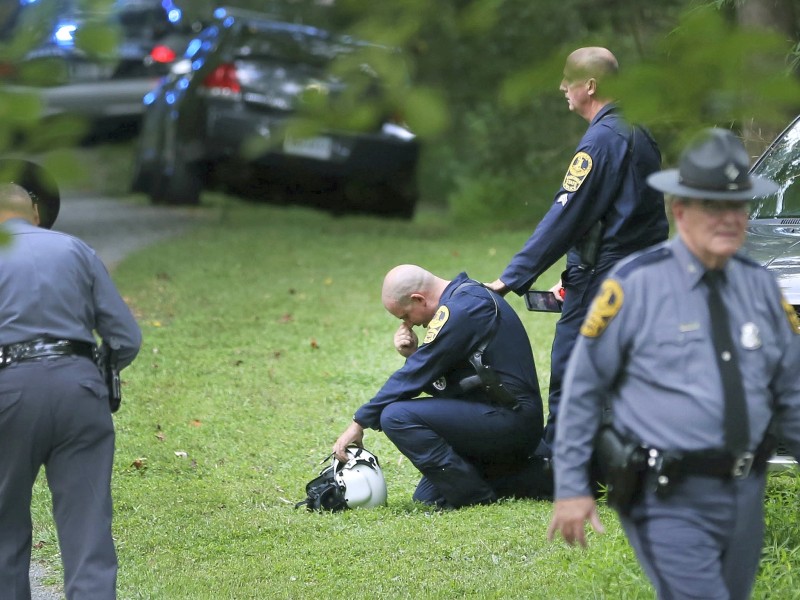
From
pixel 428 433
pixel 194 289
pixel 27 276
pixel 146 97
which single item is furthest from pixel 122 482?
pixel 146 97

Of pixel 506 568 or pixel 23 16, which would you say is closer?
pixel 23 16

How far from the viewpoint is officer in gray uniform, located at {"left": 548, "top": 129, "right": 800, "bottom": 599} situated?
3.32 metres

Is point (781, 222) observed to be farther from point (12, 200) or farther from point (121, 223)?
point (121, 223)

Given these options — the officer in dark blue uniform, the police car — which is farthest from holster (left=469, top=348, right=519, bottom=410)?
the police car

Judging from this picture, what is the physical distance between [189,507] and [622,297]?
3.62 metres

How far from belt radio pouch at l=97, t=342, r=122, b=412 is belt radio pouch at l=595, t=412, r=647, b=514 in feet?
5.85

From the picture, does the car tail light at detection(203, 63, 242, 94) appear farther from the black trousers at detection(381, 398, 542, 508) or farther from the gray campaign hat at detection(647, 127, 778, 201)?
the gray campaign hat at detection(647, 127, 778, 201)

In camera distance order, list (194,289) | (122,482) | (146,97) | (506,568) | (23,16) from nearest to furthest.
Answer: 1. (23,16)
2. (506,568)
3. (122,482)
4. (194,289)
5. (146,97)

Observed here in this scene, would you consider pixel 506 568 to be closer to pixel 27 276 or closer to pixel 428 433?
pixel 428 433

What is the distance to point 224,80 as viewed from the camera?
44.3 feet

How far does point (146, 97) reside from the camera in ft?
45.5

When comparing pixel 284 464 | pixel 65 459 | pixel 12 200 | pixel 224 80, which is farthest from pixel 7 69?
pixel 224 80

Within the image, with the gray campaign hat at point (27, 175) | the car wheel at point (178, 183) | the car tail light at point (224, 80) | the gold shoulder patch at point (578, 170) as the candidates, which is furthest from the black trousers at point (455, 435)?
the car wheel at point (178, 183)

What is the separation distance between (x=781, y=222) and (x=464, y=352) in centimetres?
170
